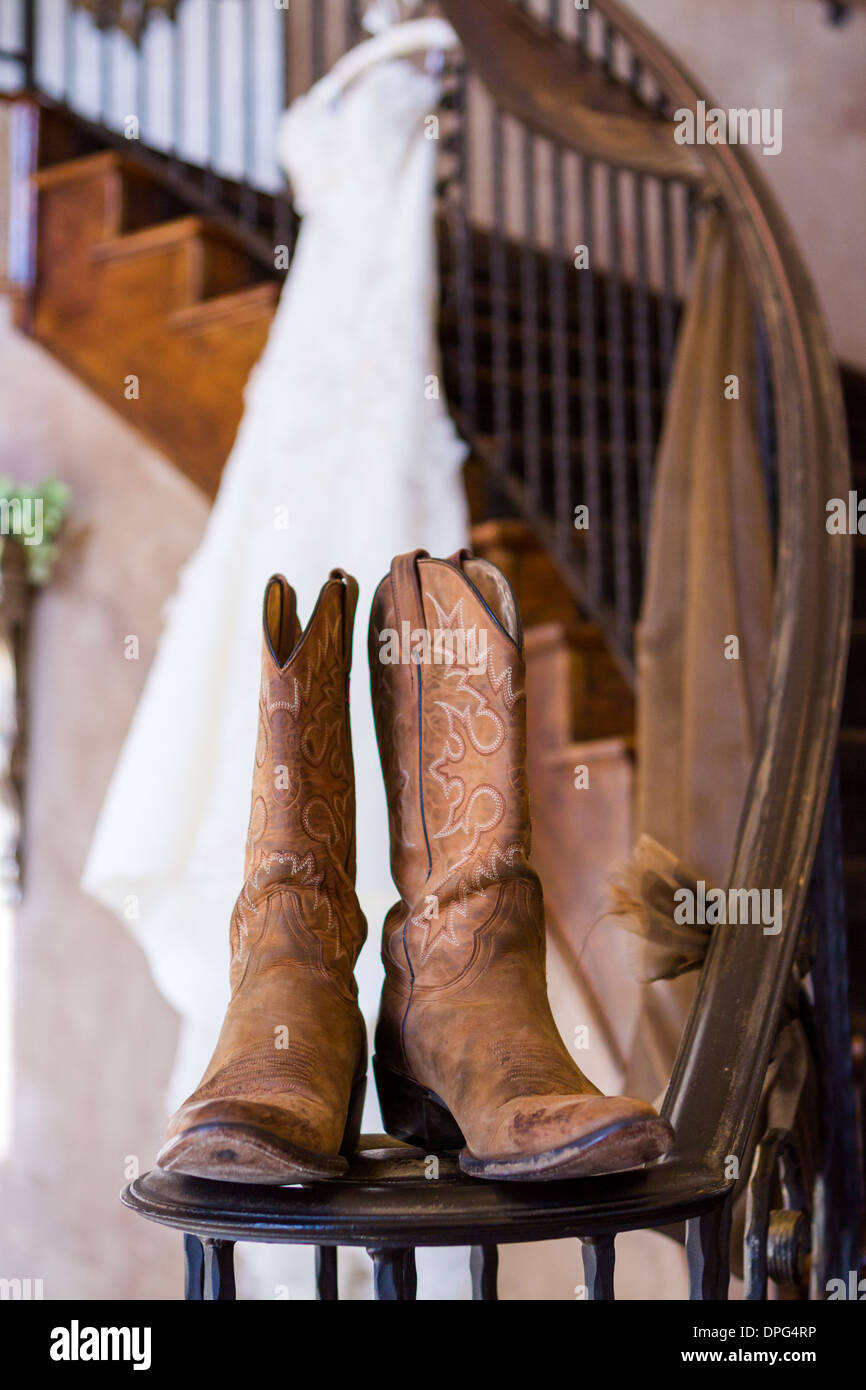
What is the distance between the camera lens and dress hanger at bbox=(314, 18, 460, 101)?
212 cm

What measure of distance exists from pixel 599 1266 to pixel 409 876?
0.27m

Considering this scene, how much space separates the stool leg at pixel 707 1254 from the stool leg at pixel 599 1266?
0.09 m

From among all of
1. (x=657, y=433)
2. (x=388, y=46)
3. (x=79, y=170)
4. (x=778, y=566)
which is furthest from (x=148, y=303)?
(x=778, y=566)

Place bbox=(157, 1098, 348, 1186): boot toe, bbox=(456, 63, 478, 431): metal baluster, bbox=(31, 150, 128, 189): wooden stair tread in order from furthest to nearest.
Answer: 1. bbox=(31, 150, 128, 189): wooden stair tread
2. bbox=(456, 63, 478, 431): metal baluster
3. bbox=(157, 1098, 348, 1186): boot toe

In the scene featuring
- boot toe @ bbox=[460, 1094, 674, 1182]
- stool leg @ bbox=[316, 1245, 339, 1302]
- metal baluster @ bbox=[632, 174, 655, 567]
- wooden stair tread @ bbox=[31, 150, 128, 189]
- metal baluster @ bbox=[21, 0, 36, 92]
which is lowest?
stool leg @ bbox=[316, 1245, 339, 1302]

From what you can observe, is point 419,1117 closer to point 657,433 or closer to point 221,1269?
point 221,1269

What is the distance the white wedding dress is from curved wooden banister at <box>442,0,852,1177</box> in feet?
0.62

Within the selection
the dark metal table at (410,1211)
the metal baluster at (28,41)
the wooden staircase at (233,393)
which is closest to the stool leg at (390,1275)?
the dark metal table at (410,1211)

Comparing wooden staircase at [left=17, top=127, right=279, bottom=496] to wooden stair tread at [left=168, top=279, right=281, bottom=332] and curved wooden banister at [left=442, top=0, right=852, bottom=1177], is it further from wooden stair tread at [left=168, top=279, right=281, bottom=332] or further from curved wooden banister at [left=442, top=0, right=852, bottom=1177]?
curved wooden banister at [left=442, top=0, right=852, bottom=1177]

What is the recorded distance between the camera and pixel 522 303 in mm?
3281

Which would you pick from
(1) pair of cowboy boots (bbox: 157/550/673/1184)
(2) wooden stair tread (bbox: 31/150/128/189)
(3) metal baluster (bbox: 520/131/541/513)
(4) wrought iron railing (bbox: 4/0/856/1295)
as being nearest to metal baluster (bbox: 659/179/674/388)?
(4) wrought iron railing (bbox: 4/0/856/1295)

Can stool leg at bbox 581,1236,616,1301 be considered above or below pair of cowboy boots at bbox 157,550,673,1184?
below

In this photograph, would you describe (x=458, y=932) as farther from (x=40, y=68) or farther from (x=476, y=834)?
(x=40, y=68)

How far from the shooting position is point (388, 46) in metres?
2.12
